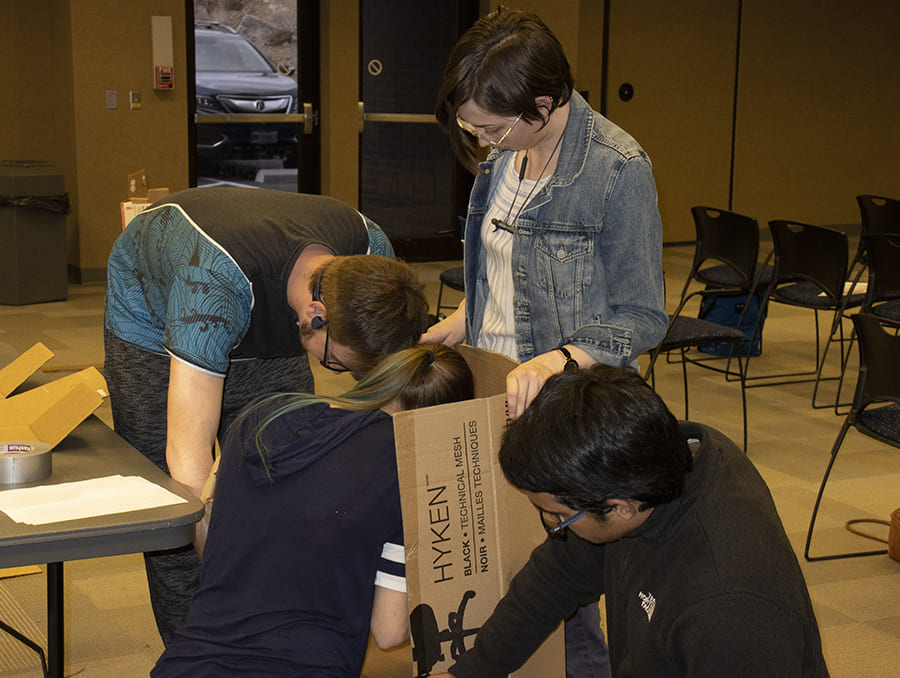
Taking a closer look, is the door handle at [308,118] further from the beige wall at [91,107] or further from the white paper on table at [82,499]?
the white paper on table at [82,499]

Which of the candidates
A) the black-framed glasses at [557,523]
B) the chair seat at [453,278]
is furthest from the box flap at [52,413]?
the chair seat at [453,278]

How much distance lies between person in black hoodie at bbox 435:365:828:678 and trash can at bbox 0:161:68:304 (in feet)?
19.3

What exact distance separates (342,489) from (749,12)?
8934mm

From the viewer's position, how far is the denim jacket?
164 centimetres

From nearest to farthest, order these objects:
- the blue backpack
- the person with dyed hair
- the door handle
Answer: the person with dyed hair < the blue backpack < the door handle

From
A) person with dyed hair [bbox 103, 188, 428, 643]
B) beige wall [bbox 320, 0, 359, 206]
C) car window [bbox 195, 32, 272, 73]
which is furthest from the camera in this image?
beige wall [bbox 320, 0, 359, 206]

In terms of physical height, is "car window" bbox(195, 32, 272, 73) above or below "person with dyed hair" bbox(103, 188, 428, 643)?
above

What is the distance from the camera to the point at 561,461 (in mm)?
1116

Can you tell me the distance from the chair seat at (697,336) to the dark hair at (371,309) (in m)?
2.40

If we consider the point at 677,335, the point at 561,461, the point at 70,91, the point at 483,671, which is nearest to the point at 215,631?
the point at 483,671

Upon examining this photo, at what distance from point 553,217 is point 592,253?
9 cm

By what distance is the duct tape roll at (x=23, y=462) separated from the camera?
1.71 meters

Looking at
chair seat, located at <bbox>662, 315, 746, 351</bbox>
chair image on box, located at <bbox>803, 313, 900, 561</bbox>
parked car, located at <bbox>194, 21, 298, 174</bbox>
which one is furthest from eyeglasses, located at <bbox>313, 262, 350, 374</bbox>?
parked car, located at <bbox>194, 21, 298, 174</bbox>

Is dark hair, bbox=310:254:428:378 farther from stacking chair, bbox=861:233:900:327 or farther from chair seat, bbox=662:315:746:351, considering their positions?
stacking chair, bbox=861:233:900:327
